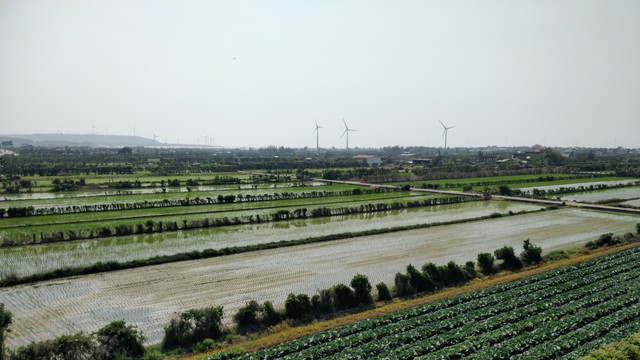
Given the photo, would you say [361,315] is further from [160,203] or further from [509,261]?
[160,203]

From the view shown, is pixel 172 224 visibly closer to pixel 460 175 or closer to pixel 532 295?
pixel 532 295

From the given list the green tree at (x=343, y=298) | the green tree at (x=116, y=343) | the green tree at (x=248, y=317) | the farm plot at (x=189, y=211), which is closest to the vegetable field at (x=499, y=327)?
the green tree at (x=343, y=298)

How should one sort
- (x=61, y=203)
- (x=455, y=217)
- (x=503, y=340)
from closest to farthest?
(x=503, y=340)
(x=455, y=217)
(x=61, y=203)

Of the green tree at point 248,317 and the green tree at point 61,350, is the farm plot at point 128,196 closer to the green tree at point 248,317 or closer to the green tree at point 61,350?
the green tree at point 248,317

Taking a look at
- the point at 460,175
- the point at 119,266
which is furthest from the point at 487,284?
the point at 460,175

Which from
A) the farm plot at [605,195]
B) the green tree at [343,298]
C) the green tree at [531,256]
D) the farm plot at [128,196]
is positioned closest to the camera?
the green tree at [343,298]

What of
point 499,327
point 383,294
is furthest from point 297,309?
point 499,327

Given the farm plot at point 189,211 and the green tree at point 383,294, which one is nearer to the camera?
the green tree at point 383,294
